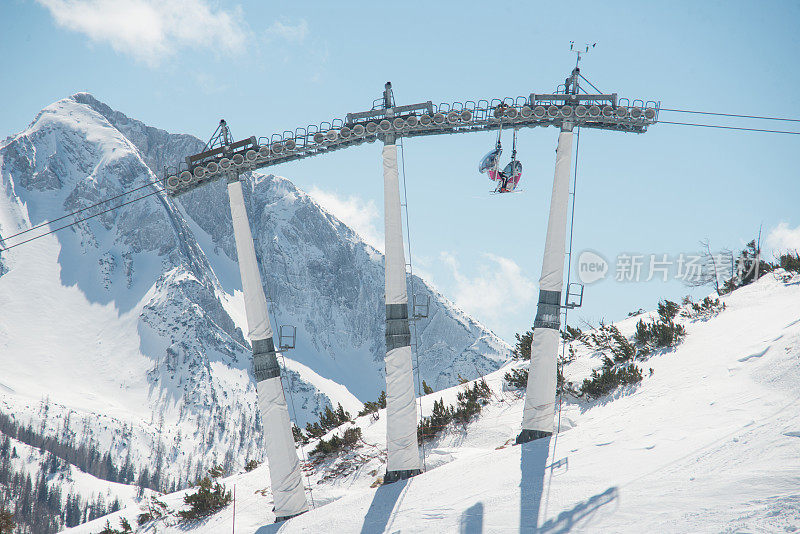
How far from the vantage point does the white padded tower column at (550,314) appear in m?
14.3

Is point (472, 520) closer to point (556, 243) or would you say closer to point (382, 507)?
point (382, 507)

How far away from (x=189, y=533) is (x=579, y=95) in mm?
15705

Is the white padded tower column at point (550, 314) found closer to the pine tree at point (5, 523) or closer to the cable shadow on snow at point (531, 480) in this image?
the cable shadow on snow at point (531, 480)

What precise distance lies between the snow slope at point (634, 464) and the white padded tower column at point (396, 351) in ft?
3.08

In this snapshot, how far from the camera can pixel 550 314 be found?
49.1ft

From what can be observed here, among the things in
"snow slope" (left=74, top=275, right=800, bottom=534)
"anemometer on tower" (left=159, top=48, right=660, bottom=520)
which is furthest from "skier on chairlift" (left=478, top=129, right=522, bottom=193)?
"snow slope" (left=74, top=275, right=800, bottom=534)

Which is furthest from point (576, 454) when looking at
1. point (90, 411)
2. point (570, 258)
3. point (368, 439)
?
point (90, 411)

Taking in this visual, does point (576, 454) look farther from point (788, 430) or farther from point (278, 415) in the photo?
point (278, 415)

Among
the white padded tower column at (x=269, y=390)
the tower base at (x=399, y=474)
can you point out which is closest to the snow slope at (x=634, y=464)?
the tower base at (x=399, y=474)

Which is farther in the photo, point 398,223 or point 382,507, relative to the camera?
point 398,223

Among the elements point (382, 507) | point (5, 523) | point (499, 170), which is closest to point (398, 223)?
point (499, 170)

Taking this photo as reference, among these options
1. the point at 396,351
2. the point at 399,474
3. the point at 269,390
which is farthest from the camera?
the point at 269,390

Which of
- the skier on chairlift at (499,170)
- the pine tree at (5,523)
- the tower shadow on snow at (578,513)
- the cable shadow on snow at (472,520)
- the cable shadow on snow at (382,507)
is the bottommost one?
the pine tree at (5,523)

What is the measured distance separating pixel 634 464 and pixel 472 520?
2978 millimetres
